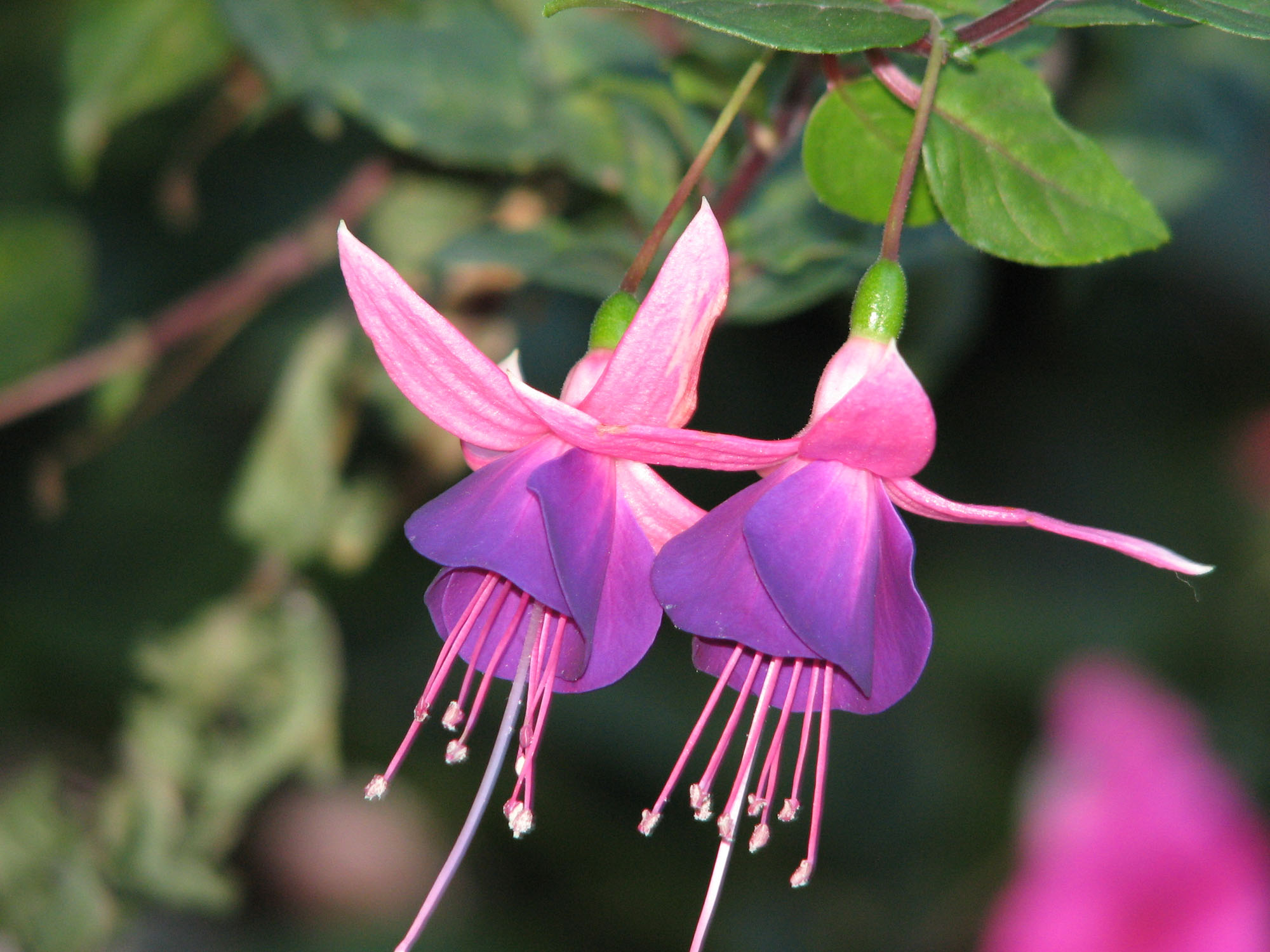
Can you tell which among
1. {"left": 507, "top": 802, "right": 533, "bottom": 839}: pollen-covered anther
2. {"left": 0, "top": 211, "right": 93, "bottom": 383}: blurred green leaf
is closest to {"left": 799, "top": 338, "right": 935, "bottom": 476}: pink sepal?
{"left": 507, "top": 802, "right": 533, "bottom": 839}: pollen-covered anther

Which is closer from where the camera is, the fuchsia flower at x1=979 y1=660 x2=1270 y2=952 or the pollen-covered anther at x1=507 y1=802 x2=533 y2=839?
the pollen-covered anther at x1=507 y1=802 x2=533 y2=839

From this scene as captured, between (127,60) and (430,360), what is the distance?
0.61 meters

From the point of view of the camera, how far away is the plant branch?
1099 millimetres

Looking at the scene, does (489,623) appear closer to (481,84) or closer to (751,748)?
(751,748)

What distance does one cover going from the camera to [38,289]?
3.73ft

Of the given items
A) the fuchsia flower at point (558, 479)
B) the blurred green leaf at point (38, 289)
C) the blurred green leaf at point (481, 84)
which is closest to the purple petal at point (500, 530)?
the fuchsia flower at point (558, 479)

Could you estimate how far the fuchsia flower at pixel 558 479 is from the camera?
506mm

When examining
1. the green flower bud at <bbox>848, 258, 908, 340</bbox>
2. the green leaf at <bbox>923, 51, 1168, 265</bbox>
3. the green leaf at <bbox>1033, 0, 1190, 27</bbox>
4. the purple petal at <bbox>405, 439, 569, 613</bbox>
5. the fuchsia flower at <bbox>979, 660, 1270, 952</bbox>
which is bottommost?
the fuchsia flower at <bbox>979, 660, 1270, 952</bbox>

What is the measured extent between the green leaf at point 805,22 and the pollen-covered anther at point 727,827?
330 mm

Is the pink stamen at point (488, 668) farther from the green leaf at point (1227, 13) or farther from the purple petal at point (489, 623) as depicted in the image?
the green leaf at point (1227, 13)

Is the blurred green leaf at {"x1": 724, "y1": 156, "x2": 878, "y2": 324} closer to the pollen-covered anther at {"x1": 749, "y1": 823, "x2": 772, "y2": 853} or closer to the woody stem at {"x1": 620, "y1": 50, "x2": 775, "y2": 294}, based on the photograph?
the woody stem at {"x1": 620, "y1": 50, "x2": 775, "y2": 294}

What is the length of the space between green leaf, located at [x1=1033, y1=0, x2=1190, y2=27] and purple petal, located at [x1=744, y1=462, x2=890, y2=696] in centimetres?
22

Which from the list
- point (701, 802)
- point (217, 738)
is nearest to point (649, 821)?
point (701, 802)

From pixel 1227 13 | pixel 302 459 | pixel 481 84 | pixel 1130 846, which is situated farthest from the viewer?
pixel 1130 846
